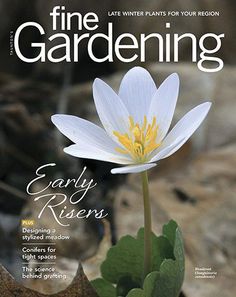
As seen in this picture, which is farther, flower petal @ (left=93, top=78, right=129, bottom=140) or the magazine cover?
the magazine cover

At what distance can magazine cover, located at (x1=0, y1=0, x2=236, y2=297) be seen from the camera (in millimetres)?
980

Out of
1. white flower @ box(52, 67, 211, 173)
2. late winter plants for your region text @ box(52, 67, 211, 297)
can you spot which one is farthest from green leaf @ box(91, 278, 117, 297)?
white flower @ box(52, 67, 211, 173)

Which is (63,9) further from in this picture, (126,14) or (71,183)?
(71,183)

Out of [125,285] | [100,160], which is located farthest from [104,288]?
[100,160]

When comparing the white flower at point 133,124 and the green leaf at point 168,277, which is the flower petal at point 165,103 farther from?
the green leaf at point 168,277

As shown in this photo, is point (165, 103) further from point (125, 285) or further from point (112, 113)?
point (125, 285)

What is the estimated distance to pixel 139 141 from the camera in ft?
2.79

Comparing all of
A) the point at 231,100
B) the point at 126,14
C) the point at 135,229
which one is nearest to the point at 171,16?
the point at 126,14

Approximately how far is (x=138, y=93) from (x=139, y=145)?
72mm

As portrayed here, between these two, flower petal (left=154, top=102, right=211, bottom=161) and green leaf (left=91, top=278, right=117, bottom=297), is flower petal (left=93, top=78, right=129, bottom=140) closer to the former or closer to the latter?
flower petal (left=154, top=102, right=211, bottom=161)

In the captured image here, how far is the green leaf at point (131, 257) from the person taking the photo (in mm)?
879

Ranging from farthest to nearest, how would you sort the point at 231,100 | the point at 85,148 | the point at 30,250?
the point at 231,100 < the point at 30,250 < the point at 85,148

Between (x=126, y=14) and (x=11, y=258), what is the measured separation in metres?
0.32

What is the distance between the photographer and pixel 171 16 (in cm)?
99
